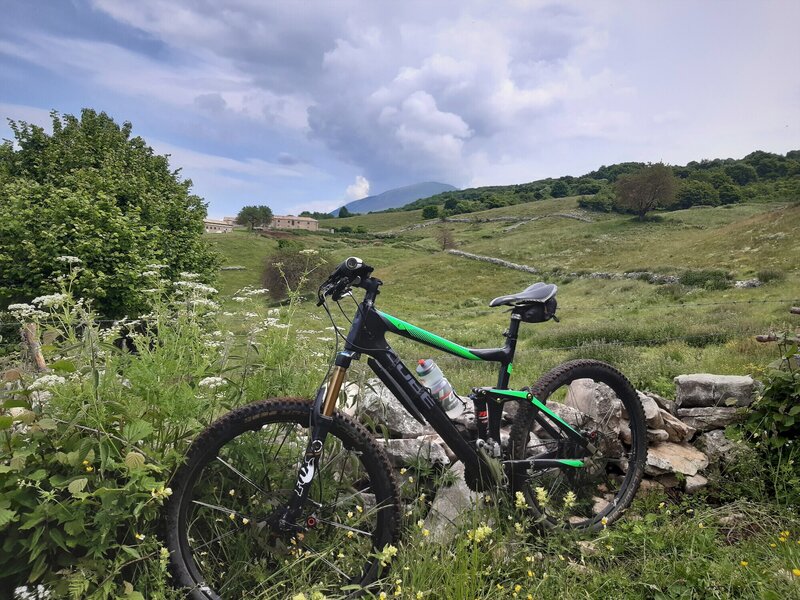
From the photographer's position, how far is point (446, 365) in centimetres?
1037

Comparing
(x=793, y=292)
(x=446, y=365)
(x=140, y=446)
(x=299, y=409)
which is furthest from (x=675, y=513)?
(x=793, y=292)

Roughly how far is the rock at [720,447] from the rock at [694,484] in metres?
0.32

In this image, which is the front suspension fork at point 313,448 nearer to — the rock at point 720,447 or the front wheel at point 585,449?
the front wheel at point 585,449

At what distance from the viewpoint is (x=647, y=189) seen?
68.1 meters

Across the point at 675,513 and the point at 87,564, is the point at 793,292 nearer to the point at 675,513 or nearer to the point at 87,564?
the point at 675,513

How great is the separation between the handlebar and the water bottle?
75 centimetres

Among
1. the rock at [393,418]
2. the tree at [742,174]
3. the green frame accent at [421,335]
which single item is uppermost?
the tree at [742,174]

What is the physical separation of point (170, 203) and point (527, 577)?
83.3 feet

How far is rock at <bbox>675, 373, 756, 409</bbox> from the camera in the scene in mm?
4645

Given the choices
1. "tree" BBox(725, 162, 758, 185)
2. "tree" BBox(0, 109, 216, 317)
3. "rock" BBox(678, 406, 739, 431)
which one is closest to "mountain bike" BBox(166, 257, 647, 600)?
"rock" BBox(678, 406, 739, 431)

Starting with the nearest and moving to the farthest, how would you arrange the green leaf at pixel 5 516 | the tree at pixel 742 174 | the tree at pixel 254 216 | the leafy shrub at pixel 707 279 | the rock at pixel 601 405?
the green leaf at pixel 5 516 < the rock at pixel 601 405 < the leafy shrub at pixel 707 279 < the tree at pixel 742 174 < the tree at pixel 254 216

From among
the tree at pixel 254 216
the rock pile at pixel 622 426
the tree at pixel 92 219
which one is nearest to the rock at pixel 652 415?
the rock pile at pixel 622 426

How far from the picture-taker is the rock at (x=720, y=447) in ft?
13.5

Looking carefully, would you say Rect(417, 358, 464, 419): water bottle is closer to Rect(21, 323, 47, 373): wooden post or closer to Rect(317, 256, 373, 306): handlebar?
Rect(317, 256, 373, 306): handlebar
